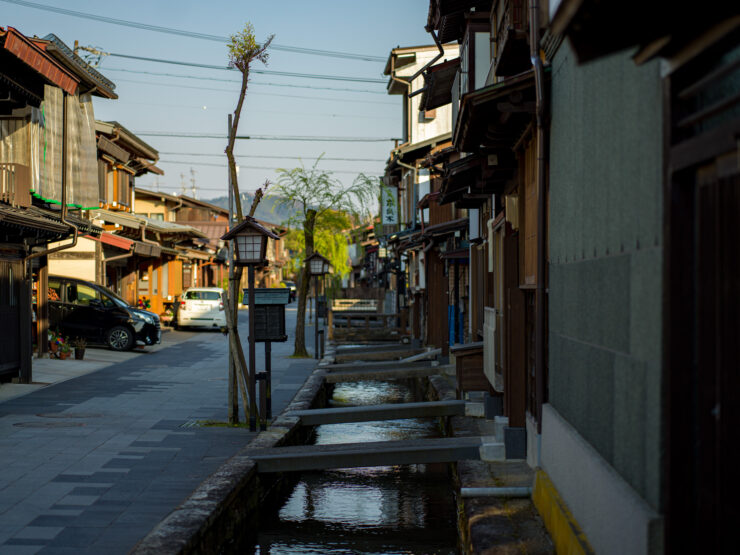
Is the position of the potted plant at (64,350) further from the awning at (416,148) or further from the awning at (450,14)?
the awning at (416,148)

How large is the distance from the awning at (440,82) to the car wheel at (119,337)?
1115 cm

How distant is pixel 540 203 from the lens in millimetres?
7184

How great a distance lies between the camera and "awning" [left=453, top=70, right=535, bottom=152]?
7.26 m

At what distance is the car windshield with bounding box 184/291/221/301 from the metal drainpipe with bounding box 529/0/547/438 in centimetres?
2941

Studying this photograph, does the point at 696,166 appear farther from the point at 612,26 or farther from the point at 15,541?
the point at 15,541

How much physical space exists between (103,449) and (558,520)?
19.8ft

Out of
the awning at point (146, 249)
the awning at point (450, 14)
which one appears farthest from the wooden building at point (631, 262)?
the awning at point (146, 249)

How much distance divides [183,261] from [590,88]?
127 ft

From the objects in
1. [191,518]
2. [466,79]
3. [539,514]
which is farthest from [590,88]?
[466,79]

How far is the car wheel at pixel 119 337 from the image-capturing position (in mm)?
25016

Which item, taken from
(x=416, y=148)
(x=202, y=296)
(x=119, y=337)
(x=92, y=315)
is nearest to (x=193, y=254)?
(x=202, y=296)

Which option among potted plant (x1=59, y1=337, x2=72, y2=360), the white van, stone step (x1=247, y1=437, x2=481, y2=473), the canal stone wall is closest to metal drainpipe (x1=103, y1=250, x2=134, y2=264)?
the white van

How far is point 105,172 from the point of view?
30.8 meters

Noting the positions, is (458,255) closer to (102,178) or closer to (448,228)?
(448,228)
